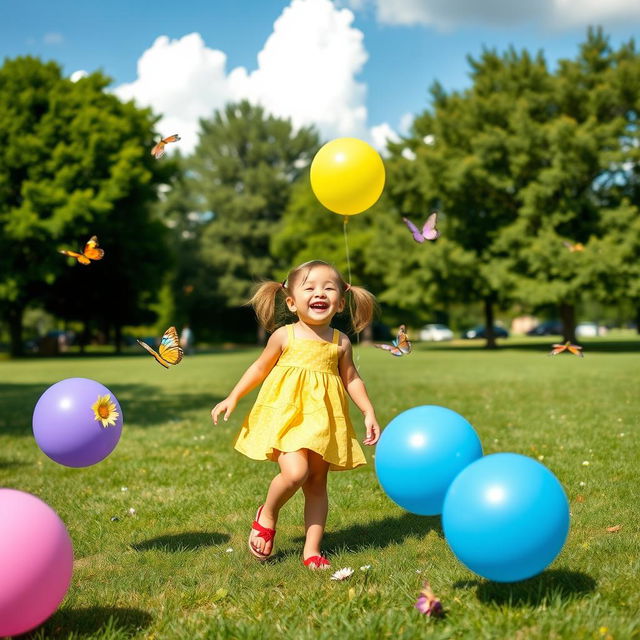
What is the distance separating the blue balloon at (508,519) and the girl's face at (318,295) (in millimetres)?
1584

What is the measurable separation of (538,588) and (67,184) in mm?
36097

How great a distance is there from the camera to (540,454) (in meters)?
7.34

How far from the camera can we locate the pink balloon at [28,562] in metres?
2.97

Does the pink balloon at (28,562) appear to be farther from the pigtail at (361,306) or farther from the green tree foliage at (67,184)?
the green tree foliage at (67,184)

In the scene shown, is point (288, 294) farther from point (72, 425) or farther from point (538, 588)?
point (538, 588)

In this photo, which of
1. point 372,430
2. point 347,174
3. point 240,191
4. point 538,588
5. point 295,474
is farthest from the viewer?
point 240,191

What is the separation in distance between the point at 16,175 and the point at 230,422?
30.7 metres

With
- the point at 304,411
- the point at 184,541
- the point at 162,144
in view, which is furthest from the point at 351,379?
the point at 162,144

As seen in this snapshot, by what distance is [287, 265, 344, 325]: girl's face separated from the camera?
4.57 meters

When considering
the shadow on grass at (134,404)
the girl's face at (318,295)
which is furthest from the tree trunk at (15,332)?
the girl's face at (318,295)

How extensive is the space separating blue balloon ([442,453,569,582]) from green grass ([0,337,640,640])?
0.88ft

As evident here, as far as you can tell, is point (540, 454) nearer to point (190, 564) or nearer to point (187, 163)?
point (190, 564)

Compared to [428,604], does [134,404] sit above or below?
below

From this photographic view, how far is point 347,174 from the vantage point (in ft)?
18.5
